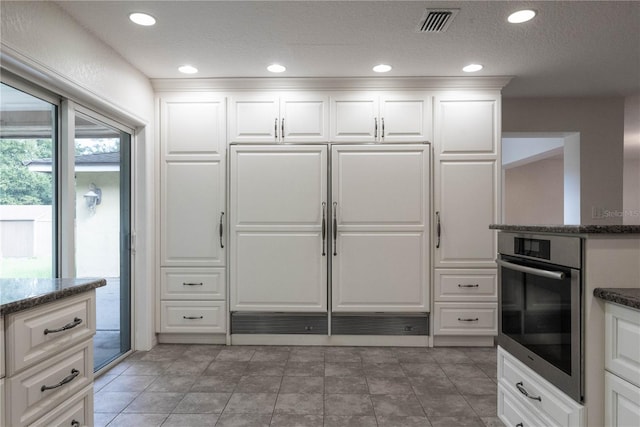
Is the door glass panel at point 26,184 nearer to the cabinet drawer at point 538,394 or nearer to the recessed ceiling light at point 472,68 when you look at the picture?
the cabinet drawer at point 538,394

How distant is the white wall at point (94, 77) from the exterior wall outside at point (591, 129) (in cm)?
354

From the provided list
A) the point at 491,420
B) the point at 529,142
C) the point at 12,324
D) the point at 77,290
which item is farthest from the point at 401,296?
the point at 529,142

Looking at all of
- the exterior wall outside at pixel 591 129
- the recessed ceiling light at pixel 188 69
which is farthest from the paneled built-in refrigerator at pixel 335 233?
the exterior wall outside at pixel 591 129

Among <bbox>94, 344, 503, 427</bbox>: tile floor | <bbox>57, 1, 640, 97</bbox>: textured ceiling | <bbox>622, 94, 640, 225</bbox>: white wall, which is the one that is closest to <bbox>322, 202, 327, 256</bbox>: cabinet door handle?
<bbox>94, 344, 503, 427</bbox>: tile floor

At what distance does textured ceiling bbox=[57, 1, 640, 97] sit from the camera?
216cm

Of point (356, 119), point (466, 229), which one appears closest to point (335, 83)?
point (356, 119)

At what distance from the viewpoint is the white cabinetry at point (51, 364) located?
1.13 m

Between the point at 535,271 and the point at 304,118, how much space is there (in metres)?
2.27

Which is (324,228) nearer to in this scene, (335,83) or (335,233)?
(335,233)

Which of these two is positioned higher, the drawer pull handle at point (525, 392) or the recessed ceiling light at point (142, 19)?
the recessed ceiling light at point (142, 19)

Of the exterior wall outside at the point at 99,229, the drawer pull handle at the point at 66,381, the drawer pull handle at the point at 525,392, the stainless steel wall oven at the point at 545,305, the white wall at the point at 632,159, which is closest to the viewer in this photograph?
the drawer pull handle at the point at 66,381

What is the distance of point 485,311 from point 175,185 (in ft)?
9.60

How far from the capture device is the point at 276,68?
119 inches

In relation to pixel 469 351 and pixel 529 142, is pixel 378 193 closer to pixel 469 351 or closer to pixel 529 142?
pixel 469 351
